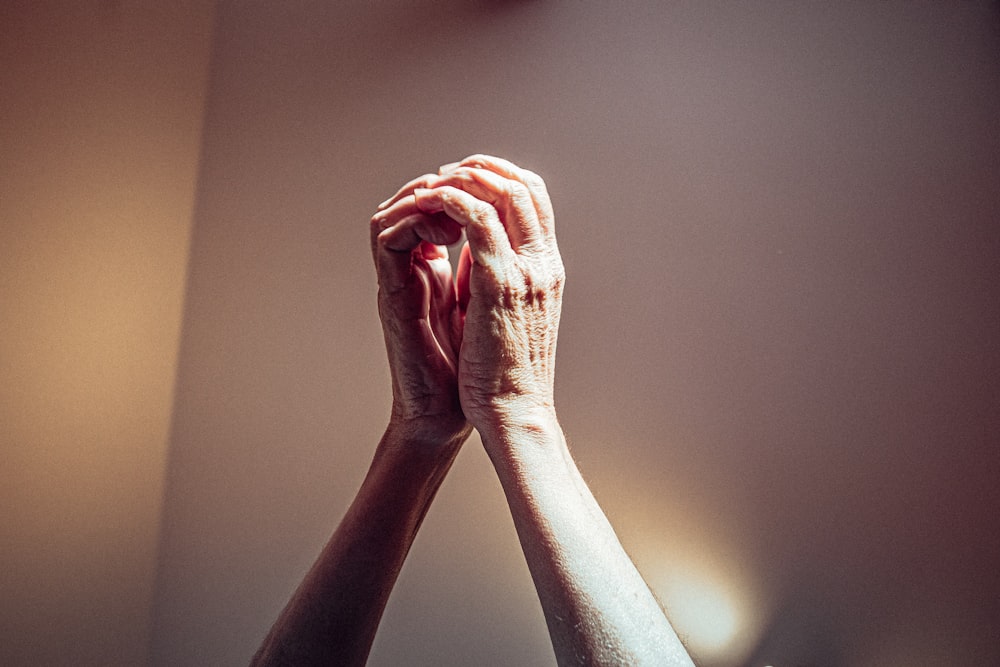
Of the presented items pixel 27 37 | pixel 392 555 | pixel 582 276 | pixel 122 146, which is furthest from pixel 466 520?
pixel 27 37

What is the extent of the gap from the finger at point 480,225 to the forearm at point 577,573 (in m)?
0.20

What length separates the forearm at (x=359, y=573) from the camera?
667mm

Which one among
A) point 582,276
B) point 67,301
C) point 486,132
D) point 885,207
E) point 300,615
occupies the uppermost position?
point 486,132

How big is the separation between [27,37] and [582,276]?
45.4 inches

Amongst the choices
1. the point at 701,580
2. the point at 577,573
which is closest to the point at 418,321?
→ the point at 577,573

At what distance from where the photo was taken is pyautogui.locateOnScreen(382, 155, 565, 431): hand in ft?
2.33

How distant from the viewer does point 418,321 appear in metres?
0.78

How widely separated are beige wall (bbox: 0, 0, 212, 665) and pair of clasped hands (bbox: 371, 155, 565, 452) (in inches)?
22.9

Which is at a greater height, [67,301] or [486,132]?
Result: [486,132]

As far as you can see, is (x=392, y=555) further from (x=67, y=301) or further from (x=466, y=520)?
(x=466, y=520)

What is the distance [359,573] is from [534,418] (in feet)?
0.82

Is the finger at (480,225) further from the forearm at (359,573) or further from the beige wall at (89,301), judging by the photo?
the beige wall at (89,301)

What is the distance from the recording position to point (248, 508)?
1562mm

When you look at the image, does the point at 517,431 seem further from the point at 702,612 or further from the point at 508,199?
the point at 702,612
